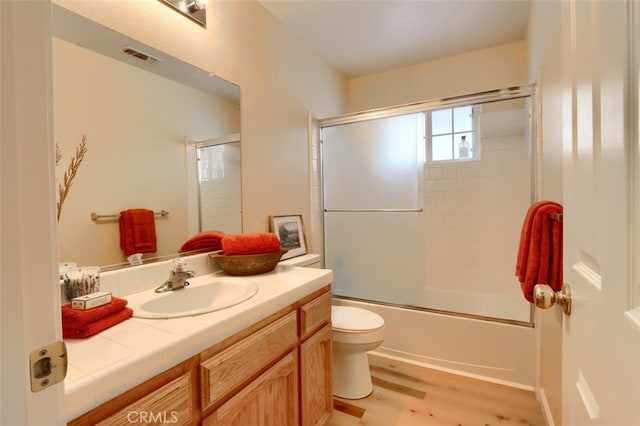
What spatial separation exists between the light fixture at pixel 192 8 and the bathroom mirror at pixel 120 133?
0.78 ft

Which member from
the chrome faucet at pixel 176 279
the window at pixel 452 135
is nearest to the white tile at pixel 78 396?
the chrome faucet at pixel 176 279

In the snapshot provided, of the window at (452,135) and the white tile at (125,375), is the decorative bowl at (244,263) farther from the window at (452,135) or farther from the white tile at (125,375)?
the window at (452,135)

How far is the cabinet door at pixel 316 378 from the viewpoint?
1287mm

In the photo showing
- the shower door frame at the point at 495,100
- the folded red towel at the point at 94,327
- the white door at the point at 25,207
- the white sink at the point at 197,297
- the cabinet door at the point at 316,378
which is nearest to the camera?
the white door at the point at 25,207

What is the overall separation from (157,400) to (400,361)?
75.6 inches

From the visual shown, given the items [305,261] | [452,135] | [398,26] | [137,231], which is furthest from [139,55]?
[452,135]

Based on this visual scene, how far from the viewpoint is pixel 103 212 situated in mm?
1197

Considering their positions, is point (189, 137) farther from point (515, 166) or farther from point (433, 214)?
point (515, 166)

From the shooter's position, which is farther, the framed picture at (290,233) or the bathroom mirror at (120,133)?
the framed picture at (290,233)

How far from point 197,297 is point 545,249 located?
1.47m

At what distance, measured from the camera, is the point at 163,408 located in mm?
729

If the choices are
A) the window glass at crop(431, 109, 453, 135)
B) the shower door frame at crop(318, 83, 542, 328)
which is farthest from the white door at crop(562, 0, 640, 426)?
the window glass at crop(431, 109, 453, 135)

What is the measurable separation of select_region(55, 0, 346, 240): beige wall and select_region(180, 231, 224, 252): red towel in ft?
0.79

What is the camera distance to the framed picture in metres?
2.08
